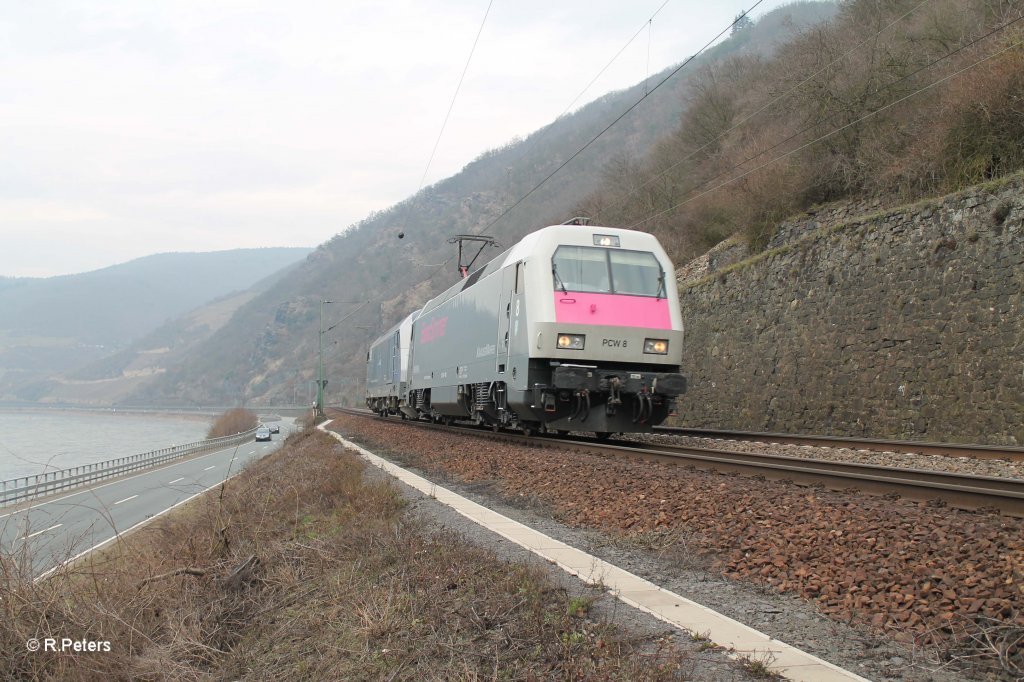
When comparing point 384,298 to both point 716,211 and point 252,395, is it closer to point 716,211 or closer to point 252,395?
point 252,395

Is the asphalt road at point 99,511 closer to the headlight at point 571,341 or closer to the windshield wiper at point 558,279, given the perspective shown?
the headlight at point 571,341

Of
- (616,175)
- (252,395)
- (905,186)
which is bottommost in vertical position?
(252,395)

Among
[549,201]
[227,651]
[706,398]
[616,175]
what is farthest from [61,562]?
[549,201]

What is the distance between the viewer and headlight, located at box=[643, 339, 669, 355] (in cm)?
1469

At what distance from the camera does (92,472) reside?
44.8 metres

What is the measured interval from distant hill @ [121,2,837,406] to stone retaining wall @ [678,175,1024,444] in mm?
17508

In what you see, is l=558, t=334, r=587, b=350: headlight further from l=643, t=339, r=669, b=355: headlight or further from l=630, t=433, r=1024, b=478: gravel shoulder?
l=630, t=433, r=1024, b=478: gravel shoulder

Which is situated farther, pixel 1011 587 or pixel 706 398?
pixel 706 398

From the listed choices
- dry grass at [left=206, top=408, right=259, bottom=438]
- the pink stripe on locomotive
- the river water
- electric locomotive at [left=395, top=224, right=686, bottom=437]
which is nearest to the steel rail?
electric locomotive at [left=395, top=224, right=686, bottom=437]

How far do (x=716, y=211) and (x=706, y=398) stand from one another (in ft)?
35.1

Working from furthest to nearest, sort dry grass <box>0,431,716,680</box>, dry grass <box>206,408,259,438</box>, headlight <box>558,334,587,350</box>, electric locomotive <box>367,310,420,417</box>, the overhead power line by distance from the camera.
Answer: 1. dry grass <box>206,408,259,438</box>
2. electric locomotive <box>367,310,420,417</box>
3. the overhead power line
4. headlight <box>558,334,587,350</box>
5. dry grass <box>0,431,716,680</box>

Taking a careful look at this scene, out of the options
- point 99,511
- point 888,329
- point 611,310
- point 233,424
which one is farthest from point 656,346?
point 233,424

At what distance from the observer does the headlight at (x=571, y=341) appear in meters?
14.3

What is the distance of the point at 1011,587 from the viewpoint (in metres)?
4.66
